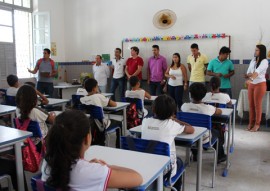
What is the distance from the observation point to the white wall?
605 cm

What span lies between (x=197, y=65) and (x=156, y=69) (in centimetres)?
105

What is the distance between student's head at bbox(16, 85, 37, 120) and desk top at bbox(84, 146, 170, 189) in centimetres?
96

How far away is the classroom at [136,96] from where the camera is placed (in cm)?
155

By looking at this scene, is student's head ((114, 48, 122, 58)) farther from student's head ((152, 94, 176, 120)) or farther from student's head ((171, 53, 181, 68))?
student's head ((152, 94, 176, 120))

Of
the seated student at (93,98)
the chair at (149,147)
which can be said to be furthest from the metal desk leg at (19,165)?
the seated student at (93,98)

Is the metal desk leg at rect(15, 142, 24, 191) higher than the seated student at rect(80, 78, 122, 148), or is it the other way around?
the seated student at rect(80, 78, 122, 148)

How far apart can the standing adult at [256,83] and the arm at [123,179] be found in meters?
4.28

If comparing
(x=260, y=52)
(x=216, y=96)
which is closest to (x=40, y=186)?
(x=216, y=96)

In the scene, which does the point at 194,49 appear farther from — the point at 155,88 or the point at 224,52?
the point at 155,88

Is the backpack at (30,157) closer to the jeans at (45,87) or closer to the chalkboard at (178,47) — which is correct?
the jeans at (45,87)

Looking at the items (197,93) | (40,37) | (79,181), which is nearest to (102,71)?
(40,37)

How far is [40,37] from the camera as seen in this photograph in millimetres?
7910

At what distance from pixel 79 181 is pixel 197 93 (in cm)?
211

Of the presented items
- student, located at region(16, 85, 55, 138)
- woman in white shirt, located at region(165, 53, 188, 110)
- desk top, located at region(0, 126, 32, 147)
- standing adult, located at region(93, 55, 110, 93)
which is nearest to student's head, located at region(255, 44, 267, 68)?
woman in white shirt, located at region(165, 53, 188, 110)
